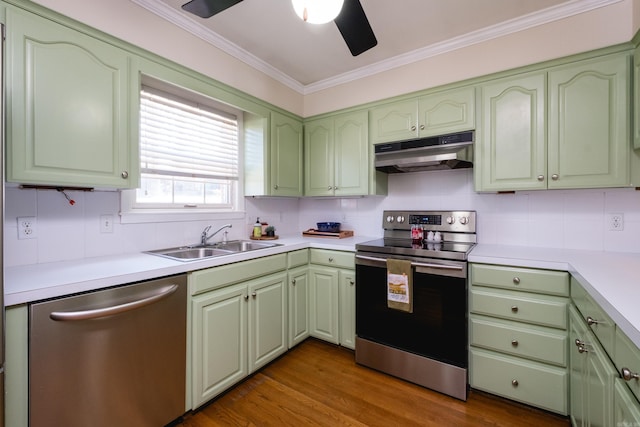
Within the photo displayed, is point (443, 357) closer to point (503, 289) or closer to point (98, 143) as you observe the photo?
point (503, 289)

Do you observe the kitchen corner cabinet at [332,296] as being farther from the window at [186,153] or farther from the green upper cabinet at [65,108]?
the green upper cabinet at [65,108]

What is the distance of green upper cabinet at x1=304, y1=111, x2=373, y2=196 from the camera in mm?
2656

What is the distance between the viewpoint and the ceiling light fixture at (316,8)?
4.00 ft

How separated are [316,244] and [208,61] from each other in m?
1.65

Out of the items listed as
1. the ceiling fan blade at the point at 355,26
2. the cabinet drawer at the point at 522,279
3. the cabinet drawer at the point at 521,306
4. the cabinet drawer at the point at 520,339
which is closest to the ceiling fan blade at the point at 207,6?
the ceiling fan blade at the point at 355,26

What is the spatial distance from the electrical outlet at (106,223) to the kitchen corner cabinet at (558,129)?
2512mm

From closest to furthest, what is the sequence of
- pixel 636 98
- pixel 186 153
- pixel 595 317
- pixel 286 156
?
pixel 595 317 → pixel 636 98 → pixel 186 153 → pixel 286 156

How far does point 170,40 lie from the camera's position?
193 cm

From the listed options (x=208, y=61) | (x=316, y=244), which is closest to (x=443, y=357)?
(x=316, y=244)

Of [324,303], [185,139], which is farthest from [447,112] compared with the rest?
[185,139]

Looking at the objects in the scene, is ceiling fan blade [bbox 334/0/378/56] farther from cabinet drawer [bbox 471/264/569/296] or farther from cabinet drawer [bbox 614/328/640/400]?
cabinet drawer [bbox 614/328/640/400]

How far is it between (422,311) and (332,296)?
2.49 feet

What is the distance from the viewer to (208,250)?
224cm

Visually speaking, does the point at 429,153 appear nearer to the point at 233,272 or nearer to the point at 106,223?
the point at 233,272
